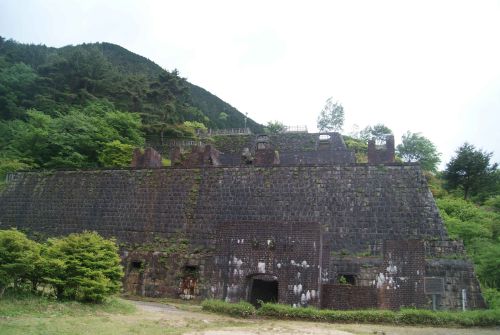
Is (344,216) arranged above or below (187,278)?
above

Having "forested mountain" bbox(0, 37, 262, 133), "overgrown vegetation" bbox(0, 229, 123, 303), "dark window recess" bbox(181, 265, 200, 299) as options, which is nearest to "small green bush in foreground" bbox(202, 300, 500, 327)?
"overgrown vegetation" bbox(0, 229, 123, 303)

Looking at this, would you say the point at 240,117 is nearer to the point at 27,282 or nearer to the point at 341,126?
the point at 341,126

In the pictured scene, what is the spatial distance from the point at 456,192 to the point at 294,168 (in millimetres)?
25280

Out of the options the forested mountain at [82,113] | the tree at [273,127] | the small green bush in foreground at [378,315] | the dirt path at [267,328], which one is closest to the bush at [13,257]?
the dirt path at [267,328]

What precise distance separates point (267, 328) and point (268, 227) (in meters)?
5.31

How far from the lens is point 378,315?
14617mm

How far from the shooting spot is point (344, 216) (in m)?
20.6

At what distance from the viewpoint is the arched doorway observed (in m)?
17.5

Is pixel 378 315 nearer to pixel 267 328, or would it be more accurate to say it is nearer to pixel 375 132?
pixel 267 328

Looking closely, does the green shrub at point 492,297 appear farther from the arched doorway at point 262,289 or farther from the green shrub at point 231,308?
the green shrub at point 231,308

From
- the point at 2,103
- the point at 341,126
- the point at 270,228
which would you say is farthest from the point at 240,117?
the point at 270,228

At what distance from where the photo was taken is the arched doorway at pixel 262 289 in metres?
17.5

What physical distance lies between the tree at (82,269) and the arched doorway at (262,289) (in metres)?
4.90

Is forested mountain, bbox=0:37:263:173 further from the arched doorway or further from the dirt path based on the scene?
the dirt path
